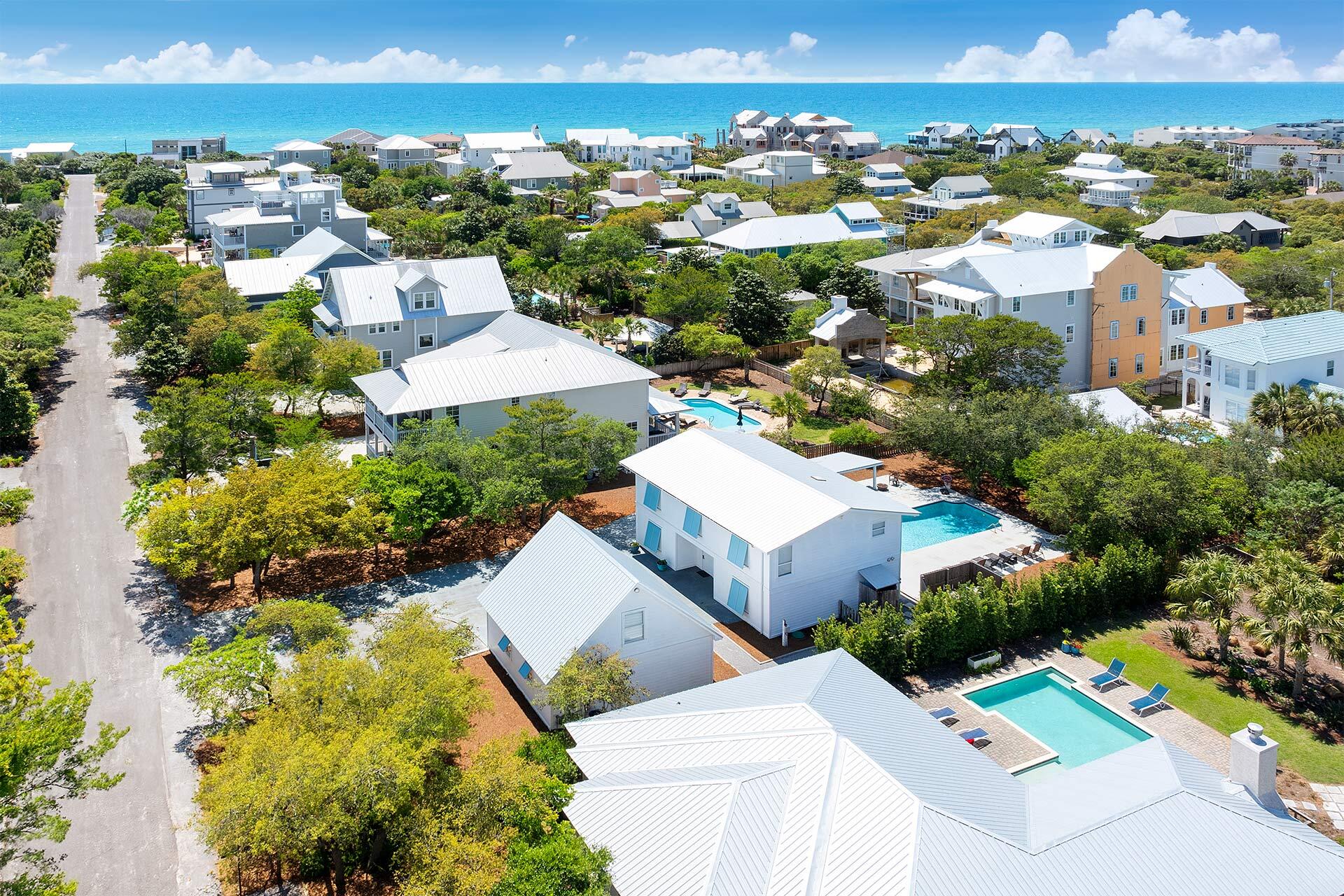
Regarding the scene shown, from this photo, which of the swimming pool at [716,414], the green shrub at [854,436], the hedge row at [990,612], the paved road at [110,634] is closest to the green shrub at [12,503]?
the paved road at [110,634]

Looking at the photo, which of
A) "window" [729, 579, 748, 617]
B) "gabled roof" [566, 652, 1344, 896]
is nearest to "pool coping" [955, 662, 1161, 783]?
"gabled roof" [566, 652, 1344, 896]

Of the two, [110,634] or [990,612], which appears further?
[110,634]

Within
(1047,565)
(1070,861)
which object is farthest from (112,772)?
(1047,565)

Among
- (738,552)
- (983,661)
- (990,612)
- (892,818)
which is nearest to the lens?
(892,818)

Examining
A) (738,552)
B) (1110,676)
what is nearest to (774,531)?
(738,552)

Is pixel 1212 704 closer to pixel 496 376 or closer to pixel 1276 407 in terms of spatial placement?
pixel 1276 407

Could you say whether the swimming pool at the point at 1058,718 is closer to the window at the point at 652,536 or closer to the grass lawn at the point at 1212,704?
the grass lawn at the point at 1212,704
